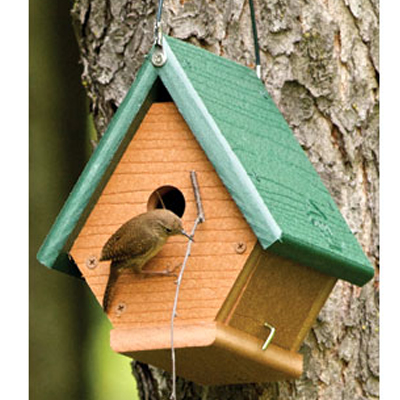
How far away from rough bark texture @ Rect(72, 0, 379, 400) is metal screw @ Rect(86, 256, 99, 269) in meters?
0.73

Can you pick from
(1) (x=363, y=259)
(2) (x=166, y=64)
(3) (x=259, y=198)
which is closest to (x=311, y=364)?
(1) (x=363, y=259)

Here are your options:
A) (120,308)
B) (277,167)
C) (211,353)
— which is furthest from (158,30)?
(211,353)

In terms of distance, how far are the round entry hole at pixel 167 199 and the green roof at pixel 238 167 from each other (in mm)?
151

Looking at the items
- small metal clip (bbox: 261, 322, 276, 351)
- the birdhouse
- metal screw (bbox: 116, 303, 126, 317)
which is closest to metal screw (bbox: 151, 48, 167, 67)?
the birdhouse

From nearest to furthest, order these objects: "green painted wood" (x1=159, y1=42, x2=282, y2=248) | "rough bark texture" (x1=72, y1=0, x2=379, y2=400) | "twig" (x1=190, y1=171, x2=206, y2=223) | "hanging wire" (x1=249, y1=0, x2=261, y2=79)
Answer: "green painted wood" (x1=159, y1=42, x2=282, y2=248)
"twig" (x1=190, y1=171, x2=206, y2=223)
"hanging wire" (x1=249, y1=0, x2=261, y2=79)
"rough bark texture" (x1=72, y1=0, x2=379, y2=400)

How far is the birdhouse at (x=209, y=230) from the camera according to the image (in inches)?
107

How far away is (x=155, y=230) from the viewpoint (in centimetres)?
271

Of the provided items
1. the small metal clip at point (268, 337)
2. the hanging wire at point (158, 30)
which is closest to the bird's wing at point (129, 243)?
→ the small metal clip at point (268, 337)

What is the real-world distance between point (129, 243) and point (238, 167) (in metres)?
0.37

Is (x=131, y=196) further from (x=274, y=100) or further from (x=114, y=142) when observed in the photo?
(x=274, y=100)

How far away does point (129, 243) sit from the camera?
2.74m

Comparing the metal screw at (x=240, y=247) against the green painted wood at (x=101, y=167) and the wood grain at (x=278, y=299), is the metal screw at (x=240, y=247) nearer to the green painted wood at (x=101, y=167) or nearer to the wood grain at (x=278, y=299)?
the wood grain at (x=278, y=299)

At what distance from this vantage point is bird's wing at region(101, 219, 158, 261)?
2719 millimetres

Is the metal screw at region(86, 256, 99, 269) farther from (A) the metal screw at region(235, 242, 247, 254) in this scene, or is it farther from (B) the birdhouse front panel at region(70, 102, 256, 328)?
(A) the metal screw at region(235, 242, 247, 254)
